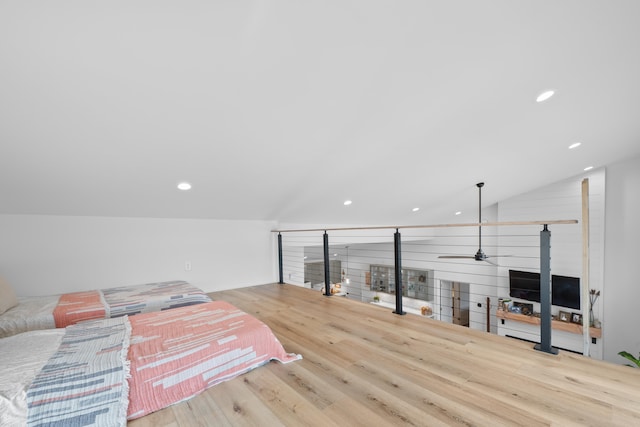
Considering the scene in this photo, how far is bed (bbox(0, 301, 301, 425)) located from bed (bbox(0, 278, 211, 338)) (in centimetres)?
36

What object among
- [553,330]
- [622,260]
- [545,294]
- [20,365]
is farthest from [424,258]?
[20,365]

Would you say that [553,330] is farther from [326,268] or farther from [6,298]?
[6,298]

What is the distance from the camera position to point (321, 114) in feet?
7.41

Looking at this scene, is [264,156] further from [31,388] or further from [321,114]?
[31,388]

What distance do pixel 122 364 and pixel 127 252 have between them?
2.44 meters

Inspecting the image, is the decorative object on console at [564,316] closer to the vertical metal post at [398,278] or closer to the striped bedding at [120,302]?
the vertical metal post at [398,278]

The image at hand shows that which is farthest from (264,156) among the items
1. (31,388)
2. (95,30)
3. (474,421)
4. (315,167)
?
(474,421)

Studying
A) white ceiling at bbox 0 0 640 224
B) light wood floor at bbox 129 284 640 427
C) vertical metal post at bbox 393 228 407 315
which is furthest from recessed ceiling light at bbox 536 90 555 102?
light wood floor at bbox 129 284 640 427

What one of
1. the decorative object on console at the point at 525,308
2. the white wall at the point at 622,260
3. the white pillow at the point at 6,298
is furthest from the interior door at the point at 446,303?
→ the white pillow at the point at 6,298

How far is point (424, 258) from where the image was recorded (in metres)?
8.20

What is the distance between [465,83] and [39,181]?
12.0 feet

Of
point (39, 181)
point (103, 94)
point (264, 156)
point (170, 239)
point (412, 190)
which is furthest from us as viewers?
point (412, 190)

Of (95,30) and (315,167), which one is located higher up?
(95,30)

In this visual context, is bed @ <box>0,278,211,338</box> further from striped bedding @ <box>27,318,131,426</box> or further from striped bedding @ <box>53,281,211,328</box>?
striped bedding @ <box>27,318,131,426</box>
